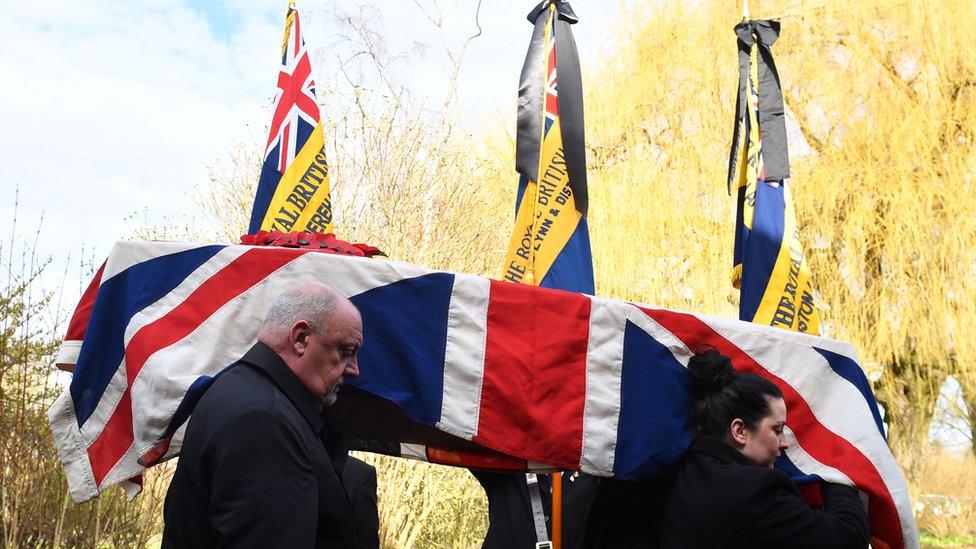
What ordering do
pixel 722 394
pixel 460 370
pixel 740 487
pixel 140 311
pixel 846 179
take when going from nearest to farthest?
1. pixel 140 311
2. pixel 740 487
3. pixel 460 370
4. pixel 722 394
5. pixel 846 179

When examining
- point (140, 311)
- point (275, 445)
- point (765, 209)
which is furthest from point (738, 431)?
point (765, 209)

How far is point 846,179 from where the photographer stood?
13.0m

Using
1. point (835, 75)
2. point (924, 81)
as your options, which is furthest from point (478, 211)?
point (924, 81)

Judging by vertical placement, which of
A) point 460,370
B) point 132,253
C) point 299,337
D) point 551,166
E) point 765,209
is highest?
point 551,166

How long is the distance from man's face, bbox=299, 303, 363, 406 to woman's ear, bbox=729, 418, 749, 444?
151cm

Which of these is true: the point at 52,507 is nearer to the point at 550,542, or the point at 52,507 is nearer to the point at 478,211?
the point at 550,542

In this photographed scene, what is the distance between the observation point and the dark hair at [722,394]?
3461mm

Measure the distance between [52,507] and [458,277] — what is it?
5.45 metres

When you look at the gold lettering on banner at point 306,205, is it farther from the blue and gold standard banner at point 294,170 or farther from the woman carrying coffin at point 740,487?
the woman carrying coffin at point 740,487

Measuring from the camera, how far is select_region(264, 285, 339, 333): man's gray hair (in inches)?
101

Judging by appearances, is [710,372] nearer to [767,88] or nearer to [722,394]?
[722,394]

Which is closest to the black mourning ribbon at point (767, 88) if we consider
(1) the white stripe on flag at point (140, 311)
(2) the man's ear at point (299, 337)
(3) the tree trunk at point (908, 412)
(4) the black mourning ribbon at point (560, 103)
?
(4) the black mourning ribbon at point (560, 103)

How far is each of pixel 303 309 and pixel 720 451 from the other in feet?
5.39

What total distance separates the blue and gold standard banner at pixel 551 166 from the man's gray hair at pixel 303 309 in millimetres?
2881
